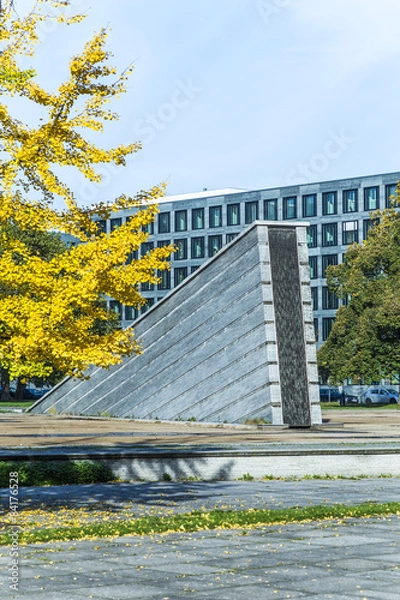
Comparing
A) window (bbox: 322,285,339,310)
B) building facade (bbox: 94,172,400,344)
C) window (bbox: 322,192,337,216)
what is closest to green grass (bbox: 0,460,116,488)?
building facade (bbox: 94,172,400,344)

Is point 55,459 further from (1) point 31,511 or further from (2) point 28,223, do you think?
(2) point 28,223

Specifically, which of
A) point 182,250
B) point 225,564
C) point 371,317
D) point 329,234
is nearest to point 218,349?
point 225,564

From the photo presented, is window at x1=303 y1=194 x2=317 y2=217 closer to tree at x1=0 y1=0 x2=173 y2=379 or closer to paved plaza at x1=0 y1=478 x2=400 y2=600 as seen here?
tree at x1=0 y1=0 x2=173 y2=379

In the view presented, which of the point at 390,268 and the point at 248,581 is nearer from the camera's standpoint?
the point at 248,581

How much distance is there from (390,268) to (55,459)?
2103 inches

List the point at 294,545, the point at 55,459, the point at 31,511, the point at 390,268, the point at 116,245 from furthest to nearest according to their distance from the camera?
the point at 390,268
the point at 116,245
the point at 55,459
the point at 31,511
the point at 294,545

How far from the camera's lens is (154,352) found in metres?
36.1

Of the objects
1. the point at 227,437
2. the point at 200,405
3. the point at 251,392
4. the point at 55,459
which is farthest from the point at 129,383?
the point at 55,459

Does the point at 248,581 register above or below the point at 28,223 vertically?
below

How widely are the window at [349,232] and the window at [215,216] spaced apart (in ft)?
50.6

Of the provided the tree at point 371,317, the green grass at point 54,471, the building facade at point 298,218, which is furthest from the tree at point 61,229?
the building facade at point 298,218

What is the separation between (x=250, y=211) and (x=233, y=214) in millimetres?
2256

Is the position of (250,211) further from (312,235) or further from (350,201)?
(350,201)

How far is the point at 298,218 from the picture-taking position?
379ft
